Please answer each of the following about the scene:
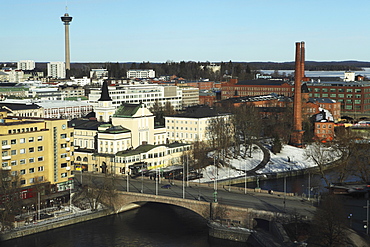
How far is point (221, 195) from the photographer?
158 feet

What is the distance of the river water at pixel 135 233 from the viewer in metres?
41.9

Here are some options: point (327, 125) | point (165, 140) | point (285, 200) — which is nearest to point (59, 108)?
point (165, 140)

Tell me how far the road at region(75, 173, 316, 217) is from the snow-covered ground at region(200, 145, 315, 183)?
702 centimetres

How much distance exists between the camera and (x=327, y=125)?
8525 centimetres

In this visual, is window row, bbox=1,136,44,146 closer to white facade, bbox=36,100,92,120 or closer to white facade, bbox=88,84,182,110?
white facade, bbox=36,100,92,120

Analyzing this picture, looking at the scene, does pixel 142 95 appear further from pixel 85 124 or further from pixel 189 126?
pixel 85 124

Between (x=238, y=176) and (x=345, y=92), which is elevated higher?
(x=345, y=92)

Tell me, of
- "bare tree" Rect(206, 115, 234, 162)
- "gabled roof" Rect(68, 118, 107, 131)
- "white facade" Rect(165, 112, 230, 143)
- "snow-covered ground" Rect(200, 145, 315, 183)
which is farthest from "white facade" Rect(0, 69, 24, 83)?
"snow-covered ground" Rect(200, 145, 315, 183)

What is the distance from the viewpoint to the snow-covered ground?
62719 millimetres

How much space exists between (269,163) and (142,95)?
1883 inches

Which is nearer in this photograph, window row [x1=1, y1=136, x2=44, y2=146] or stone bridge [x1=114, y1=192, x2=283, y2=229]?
stone bridge [x1=114, y1=192, x2=283, y2=229]

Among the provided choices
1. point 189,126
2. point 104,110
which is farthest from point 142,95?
point 189,126

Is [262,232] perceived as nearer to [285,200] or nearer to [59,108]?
[285,200]

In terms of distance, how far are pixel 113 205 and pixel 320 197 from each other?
55.0 feet
